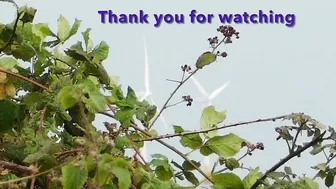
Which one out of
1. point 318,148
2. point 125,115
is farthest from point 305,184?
point 125,115

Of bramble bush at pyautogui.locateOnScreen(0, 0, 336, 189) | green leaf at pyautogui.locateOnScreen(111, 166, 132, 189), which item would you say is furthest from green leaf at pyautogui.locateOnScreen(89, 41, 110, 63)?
green leaf at pyautogui.locateOnScreen(111, 166, 132, 189)

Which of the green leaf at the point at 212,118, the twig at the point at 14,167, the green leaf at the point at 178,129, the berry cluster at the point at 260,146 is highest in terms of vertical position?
the green leaf at the point at 212,118

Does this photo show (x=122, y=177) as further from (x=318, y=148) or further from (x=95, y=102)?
(x=318, y=148)

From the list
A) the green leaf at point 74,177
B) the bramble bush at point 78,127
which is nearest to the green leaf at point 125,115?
the bramble bush at point 78,127

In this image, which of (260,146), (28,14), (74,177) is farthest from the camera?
(260,146)

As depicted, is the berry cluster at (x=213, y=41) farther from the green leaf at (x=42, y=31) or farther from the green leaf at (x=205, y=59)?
the green leaf at (x=42, y=31)

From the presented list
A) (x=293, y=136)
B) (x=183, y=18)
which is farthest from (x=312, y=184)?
(x=183, y=18)

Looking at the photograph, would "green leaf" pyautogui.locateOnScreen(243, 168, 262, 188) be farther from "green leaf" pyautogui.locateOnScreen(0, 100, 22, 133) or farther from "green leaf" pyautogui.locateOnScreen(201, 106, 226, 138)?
"green leaf" pyautogui.locateOnScreen(0, 100, 22, 133)

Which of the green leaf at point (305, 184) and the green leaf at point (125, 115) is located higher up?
the green leaf at point (125, 115)
